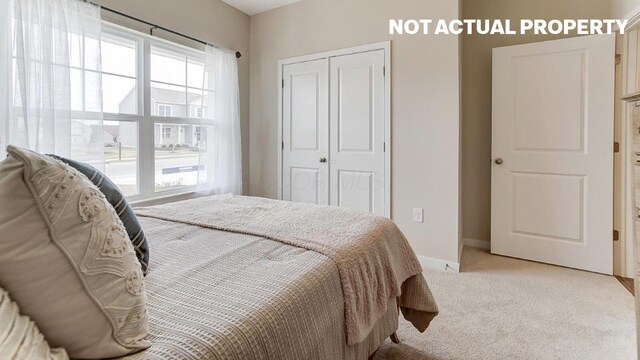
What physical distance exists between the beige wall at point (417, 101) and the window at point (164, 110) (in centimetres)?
152

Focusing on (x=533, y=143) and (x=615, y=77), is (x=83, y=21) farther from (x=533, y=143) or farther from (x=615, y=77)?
(x=615, y=77)

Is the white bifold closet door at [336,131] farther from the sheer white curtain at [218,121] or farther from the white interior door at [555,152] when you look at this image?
the white interior door at [555,152]

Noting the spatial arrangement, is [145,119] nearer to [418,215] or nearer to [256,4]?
[256,4]

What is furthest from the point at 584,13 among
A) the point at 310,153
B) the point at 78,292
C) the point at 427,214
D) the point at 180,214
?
the point at 78,292

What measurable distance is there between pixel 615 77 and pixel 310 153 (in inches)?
105

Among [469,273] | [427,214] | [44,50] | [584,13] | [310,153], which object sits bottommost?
[469,273]

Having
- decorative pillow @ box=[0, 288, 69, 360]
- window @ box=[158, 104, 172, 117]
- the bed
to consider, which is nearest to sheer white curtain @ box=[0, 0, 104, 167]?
Result: window @ box=[158, 104, 172, 117]

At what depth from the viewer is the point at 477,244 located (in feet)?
11.1

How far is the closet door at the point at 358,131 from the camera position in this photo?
3.06 m

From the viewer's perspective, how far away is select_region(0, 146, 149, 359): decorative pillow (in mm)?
558

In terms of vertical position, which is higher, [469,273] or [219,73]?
[219,73]

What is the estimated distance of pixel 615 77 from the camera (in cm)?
257

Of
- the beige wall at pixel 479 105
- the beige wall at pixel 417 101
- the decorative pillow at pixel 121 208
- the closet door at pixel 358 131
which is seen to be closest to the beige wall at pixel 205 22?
the beige wall at pixel 417 101

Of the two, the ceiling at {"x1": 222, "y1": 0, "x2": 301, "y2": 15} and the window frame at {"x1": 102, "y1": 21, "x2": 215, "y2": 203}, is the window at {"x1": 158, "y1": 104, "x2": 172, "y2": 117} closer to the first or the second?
the window frame at {"x1": 102, "y1": 21, "x2": 215, "y2": 203}
